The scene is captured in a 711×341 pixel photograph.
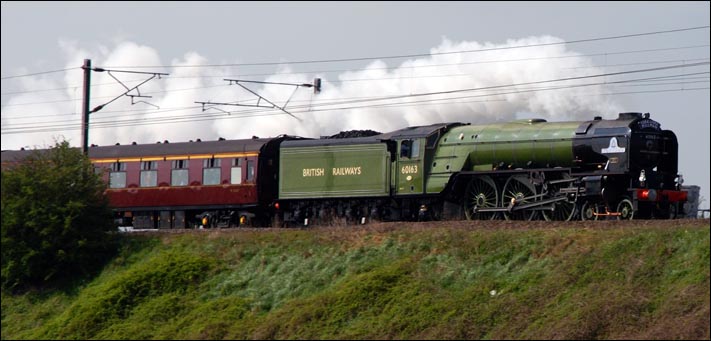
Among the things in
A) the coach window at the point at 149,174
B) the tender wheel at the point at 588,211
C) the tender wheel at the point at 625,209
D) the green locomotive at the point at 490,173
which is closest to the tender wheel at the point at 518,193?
the green locomotive at the point at 490,173

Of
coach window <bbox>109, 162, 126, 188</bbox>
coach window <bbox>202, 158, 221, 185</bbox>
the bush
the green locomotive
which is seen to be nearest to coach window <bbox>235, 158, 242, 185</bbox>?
coach window <bbox>202, 158, 221, 185</bbox>

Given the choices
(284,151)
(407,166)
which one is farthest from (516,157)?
(284,151)

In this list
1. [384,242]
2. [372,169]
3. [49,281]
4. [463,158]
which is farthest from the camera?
[372,169]

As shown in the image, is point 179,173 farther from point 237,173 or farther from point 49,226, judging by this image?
point 49,226

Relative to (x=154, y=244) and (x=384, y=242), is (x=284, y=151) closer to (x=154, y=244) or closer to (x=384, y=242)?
(x=154, y=244)

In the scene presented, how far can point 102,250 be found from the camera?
100 ft

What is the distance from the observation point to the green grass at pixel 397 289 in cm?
2075

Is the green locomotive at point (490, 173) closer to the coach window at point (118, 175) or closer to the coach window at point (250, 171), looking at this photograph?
the coach window at point (250, 171)

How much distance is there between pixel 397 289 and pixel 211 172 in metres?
17.7

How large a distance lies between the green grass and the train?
18.3ft

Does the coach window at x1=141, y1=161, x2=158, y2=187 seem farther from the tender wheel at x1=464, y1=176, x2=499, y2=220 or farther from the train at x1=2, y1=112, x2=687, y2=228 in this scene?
the tender wheel at x1=464, y1=176, x2=499, y2=220

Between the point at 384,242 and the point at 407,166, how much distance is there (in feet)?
28.1

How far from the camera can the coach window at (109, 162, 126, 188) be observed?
41906 mm

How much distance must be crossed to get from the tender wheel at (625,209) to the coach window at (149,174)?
61.7 ft
